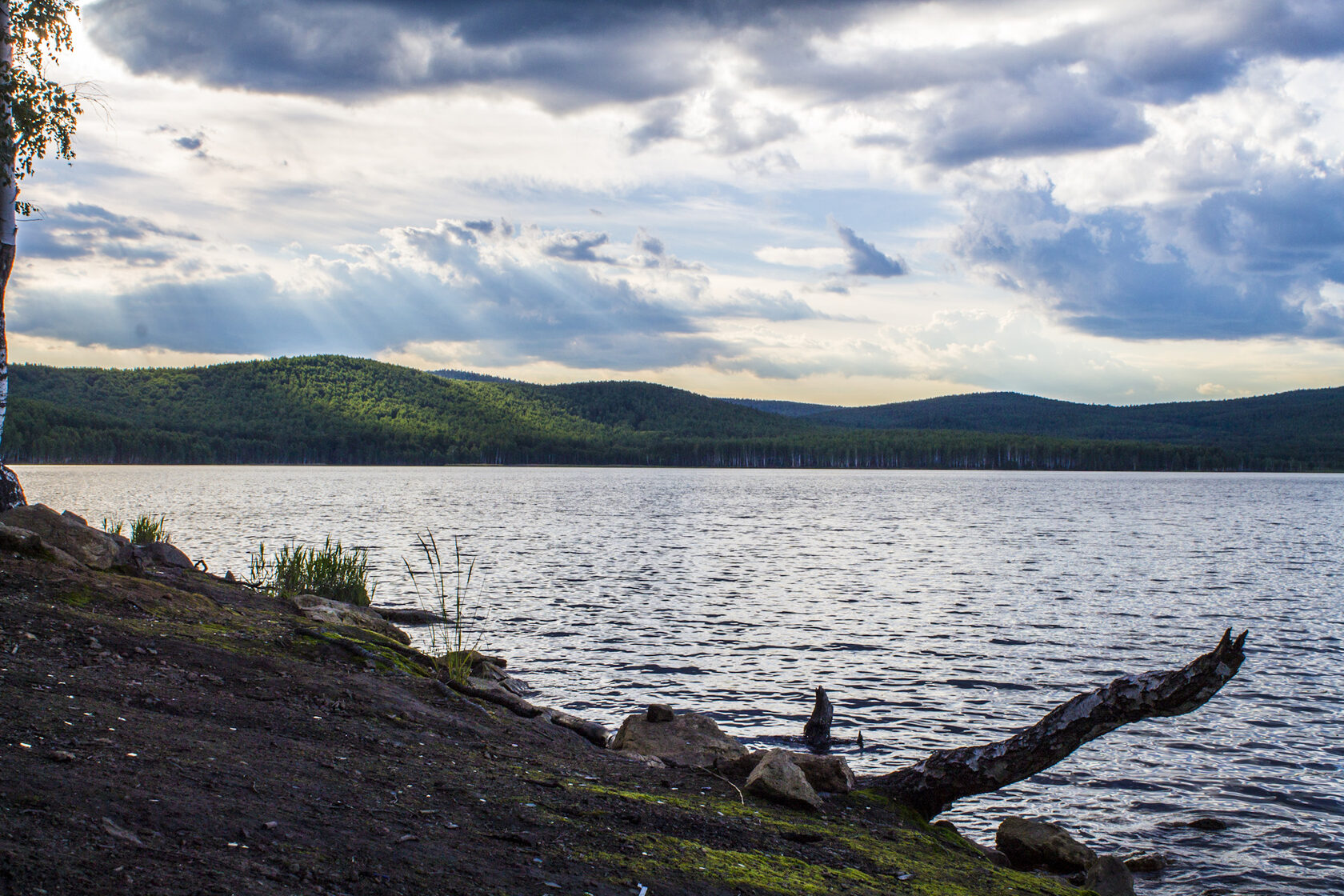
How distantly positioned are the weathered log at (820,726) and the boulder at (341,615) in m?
7.36

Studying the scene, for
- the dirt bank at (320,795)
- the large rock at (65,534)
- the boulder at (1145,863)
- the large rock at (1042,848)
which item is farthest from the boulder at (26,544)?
the boulder at (1145,863)

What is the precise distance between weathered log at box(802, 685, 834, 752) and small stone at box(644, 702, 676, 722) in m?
2.31

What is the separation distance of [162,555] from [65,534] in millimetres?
3984

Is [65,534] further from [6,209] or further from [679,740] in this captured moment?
[679,740]

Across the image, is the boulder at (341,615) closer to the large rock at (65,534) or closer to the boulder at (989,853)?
the large rock at (65,534)

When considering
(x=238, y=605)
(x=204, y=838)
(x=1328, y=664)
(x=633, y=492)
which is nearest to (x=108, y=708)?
(x=204, y=838)

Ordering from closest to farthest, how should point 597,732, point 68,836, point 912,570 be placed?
point 68,836, point 597,732, point 912,570

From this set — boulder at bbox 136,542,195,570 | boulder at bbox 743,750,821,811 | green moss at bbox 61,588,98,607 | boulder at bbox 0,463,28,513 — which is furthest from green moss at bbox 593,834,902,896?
boulder at bbox 0,463,28,513

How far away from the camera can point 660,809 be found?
27.9 ft

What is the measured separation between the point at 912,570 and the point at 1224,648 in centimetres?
3272

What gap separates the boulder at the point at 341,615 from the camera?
1617 centimetres

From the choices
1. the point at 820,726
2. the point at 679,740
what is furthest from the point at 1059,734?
the point at 679,740

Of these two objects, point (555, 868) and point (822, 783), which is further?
point (822, 783)

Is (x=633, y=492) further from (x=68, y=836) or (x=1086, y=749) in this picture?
(x=68, y=836)
